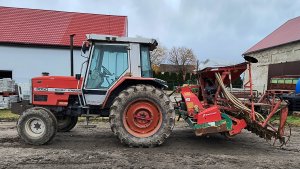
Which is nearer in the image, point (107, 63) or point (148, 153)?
point (148, 153)

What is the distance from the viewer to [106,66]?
8.55 meters

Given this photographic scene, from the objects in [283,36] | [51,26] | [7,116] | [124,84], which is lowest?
[7,116]

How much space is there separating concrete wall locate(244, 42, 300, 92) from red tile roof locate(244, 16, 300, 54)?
14.6 inches

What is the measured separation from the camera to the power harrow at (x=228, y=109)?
26.5ft

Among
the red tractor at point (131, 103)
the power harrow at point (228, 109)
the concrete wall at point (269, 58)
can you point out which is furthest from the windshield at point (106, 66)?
the concrete wall at point (269, 58)

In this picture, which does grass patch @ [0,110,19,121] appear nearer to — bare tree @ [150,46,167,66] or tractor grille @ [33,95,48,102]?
tractor grille @ [33,95,48,102]

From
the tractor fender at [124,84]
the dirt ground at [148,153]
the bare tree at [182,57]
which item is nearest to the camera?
the dirt ground at [148,153]

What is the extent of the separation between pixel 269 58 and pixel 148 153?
72.9 feet

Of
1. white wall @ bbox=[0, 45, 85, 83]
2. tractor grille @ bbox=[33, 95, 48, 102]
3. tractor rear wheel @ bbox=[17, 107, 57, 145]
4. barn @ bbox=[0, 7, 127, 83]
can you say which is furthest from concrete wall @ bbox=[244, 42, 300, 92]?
tractor rear wheel @ bbox=[17, 107, 57, 145]

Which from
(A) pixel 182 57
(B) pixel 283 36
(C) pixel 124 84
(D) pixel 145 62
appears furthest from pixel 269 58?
(A) pixel 182 57

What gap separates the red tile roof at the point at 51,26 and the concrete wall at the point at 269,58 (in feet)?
33.3

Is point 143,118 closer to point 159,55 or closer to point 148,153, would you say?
point 148,153

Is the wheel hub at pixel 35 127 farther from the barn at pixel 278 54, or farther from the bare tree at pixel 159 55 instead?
the bare tree at pixel 159 55

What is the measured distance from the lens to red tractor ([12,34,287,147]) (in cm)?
810
